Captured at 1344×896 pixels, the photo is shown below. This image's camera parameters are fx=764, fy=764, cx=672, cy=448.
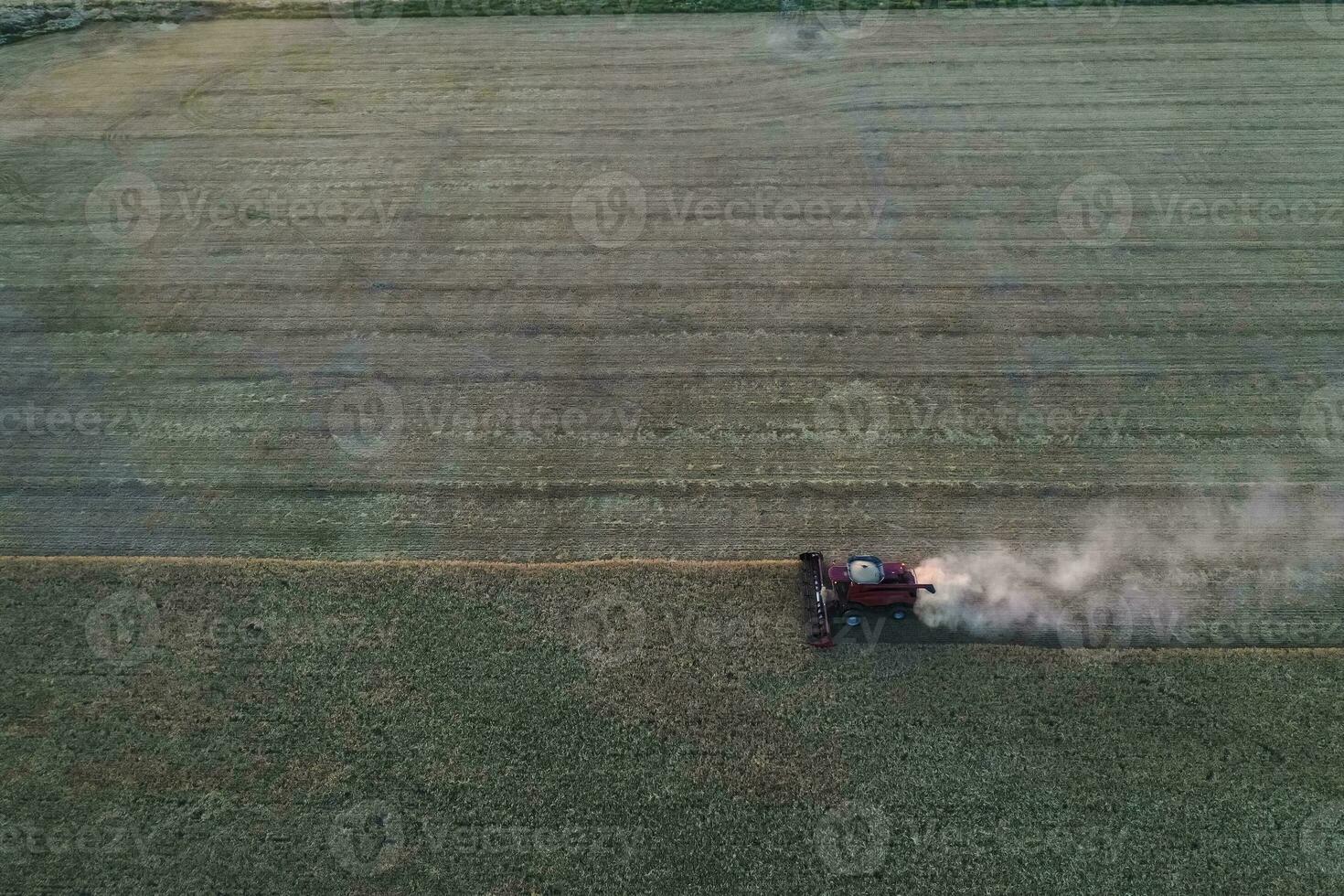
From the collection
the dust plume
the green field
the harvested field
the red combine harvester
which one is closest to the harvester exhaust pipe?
the red combine harvester

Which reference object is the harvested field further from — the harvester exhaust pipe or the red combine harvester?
the red combine harvester

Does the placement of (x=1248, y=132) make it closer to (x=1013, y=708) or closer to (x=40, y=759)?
(x=1013, y=708)

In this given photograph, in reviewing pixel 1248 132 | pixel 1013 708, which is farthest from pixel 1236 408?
pixel 1248 132

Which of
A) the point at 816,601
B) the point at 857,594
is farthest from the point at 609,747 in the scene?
the point at 857,594

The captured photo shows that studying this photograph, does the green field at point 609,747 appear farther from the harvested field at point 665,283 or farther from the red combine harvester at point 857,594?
the harvested field at point 665,283

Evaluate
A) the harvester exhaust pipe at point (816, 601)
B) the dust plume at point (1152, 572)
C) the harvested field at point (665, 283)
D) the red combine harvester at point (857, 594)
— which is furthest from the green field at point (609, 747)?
the harvested field at point (665, 283)

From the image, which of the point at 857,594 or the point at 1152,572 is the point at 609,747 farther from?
the point at 1152,572
